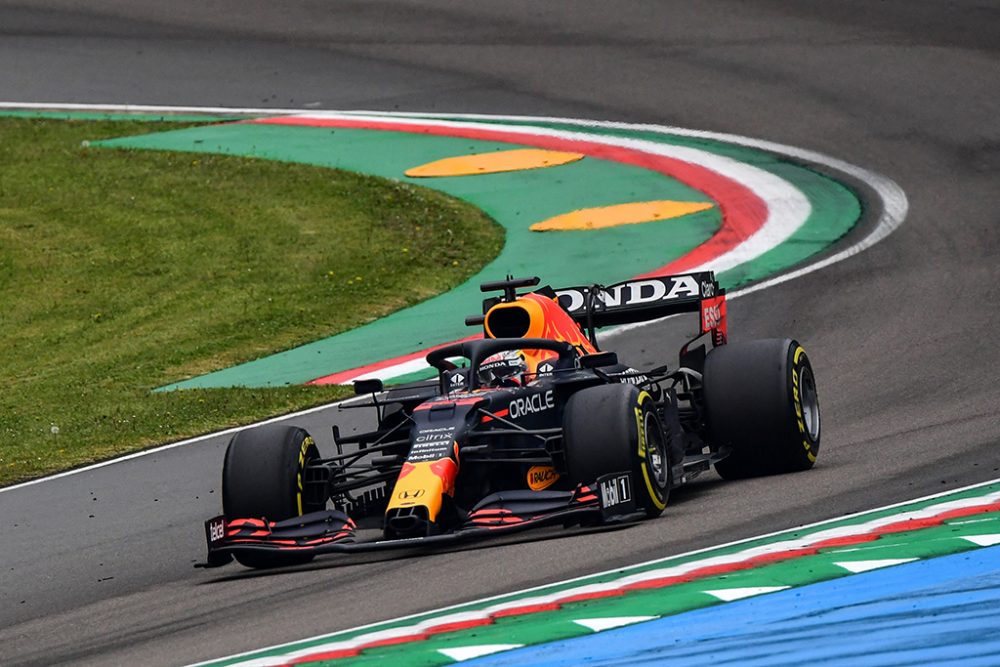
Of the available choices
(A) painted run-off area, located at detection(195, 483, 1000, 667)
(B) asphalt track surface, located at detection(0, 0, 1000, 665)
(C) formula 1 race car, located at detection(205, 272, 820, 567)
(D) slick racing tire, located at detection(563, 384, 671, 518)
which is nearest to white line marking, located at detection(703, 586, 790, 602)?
(A) painted run-off area, located at detection(195, 483, 1000, 667)

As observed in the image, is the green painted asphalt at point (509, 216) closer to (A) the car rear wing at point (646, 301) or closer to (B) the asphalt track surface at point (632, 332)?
(B) the asphalt track surface at point (632, 332)

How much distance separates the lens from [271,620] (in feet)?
27.6

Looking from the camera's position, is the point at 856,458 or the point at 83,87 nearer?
the point at 856,458

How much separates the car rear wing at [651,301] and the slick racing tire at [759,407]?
0.77 meters

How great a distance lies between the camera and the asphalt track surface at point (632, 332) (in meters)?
9.08

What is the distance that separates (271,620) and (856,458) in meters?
4.27

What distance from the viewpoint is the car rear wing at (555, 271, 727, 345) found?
1184cm

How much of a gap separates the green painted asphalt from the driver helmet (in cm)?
493

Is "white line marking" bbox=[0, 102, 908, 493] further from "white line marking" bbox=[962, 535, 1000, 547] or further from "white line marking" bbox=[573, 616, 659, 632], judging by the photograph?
"white line marking" bbox=[962, 535, 1000, 547]

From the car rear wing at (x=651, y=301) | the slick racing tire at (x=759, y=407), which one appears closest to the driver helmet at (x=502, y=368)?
the slick racing tire at (x=759, y=407)

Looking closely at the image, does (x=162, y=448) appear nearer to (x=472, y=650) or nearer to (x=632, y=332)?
(x=632, y=332)

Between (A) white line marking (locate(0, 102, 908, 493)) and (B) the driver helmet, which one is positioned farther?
(A) white line marking (locate(0, 102, 908, 493))

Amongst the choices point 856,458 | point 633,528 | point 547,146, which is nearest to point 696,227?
point 547,146

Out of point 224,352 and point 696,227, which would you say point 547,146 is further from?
point 224,352
